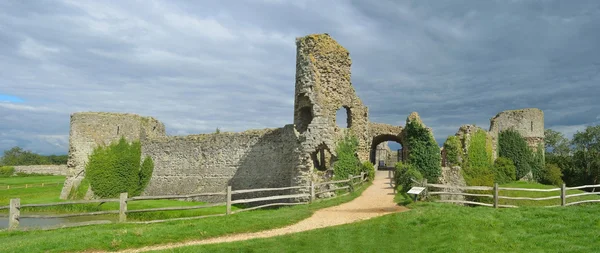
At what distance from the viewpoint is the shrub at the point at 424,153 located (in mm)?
26031

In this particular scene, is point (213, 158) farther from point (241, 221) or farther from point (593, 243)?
point (593, 243)

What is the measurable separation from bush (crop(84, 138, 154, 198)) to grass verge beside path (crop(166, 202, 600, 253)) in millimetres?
21338

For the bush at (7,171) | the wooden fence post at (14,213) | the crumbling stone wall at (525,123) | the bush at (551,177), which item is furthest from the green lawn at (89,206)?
the bush at (551,177)

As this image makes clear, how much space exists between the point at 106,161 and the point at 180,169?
16.8ft

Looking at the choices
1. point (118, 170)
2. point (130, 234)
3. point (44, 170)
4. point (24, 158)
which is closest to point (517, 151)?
point (118, 170)

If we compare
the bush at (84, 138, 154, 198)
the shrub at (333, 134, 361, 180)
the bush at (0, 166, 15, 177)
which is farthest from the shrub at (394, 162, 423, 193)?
the bush at (0, 166, 15, 177)

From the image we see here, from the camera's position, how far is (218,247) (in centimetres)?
1006

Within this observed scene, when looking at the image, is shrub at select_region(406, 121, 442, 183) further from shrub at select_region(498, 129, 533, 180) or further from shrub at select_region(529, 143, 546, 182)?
shrub at select_region(529, 143, 546, 182)

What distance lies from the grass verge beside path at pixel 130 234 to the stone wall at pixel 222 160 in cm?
785

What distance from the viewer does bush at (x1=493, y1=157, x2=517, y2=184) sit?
104ft

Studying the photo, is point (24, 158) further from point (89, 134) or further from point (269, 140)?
point (269, 140)

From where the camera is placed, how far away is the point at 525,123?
35156 millimetres

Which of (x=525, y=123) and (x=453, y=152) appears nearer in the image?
(x=453, y=152)

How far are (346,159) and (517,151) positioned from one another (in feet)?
63.8
